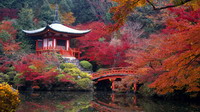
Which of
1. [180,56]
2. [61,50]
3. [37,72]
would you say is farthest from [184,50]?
[61,50]

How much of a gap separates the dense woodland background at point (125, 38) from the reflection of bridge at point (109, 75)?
960 millimetres

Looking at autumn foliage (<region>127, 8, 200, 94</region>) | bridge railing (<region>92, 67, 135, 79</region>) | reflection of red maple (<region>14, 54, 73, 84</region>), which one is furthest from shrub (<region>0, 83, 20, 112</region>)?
bridge railing (<region>92, 67, 135, 79</region>)

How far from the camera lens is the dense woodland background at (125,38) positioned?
7844 mm

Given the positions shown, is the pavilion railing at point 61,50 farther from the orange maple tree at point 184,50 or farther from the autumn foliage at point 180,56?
the orange maple tree at point 184,50

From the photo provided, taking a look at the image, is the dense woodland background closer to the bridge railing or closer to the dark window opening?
the bridge railing

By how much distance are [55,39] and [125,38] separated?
6752 mm

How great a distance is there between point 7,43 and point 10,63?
2543 mm

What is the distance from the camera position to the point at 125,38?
68.9ft

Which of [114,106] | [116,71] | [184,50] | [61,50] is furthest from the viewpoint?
[61,50]

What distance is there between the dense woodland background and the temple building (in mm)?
747

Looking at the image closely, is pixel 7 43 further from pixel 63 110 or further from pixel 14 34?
pixel 63 110

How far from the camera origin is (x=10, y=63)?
1664 centimetres

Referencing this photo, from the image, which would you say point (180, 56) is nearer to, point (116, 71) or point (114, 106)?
point (114, 106)

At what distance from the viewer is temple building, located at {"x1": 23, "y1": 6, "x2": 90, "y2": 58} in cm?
2147
